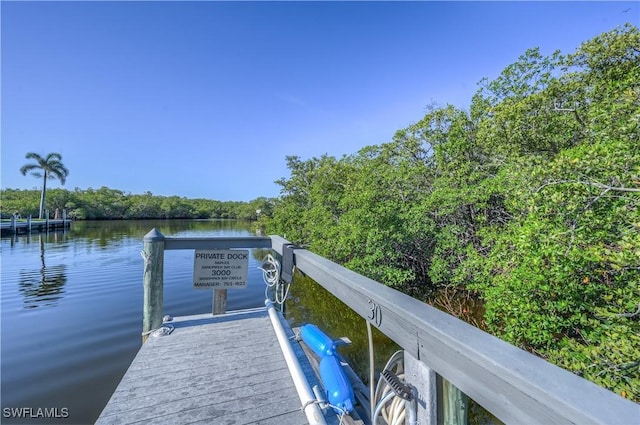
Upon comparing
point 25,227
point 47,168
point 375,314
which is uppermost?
point 47,168

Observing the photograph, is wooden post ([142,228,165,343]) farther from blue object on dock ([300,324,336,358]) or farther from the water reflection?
the water reflection

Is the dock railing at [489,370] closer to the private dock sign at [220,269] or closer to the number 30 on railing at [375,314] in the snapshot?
the number 30 on railing at [375,314]

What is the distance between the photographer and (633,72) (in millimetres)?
5082

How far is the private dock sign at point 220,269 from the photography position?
308 cm

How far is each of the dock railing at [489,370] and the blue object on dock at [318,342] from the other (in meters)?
0.96

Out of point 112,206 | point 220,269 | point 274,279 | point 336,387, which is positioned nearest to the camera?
point 336,387

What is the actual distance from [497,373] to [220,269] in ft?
9.42

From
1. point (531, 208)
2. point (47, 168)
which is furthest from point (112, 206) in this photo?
point (531, 208)

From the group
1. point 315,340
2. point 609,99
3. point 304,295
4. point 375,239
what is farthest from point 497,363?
point 304,295

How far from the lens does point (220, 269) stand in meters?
3.12

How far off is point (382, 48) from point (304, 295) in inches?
318

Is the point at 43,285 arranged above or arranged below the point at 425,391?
below

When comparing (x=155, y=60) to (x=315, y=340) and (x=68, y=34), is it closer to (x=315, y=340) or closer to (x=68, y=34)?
(x=68, y=34)

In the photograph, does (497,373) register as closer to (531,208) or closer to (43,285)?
(531,208)
